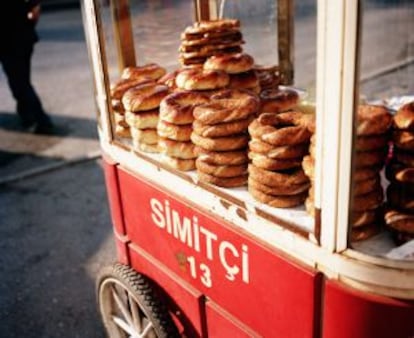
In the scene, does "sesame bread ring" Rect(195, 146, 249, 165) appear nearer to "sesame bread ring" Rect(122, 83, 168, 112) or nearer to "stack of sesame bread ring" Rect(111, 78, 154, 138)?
"sesame bread ring" Rect(122, 83, 168, 112)

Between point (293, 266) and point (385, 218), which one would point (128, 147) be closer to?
point (293, 266)

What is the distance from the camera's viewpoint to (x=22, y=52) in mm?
6363

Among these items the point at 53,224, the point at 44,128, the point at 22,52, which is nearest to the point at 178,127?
the point at 53,224

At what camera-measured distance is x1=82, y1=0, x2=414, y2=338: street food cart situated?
1.36 metres

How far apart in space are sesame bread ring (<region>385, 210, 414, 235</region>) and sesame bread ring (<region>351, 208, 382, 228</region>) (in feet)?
0.11

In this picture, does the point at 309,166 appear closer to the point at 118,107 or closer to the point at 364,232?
the point at 364,232

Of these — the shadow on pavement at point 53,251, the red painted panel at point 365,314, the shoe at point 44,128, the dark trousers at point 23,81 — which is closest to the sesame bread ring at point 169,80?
the red painted panel at point 365,314

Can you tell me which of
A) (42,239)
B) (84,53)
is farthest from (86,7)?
(84,53)

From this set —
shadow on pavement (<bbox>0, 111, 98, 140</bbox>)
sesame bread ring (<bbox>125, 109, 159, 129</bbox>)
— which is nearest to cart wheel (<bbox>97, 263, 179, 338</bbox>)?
sesame bread ring (<bbox>125, 109, 159, 129</bbox>)

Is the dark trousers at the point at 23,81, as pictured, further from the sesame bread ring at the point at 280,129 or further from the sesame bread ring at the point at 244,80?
the sesame bread ring at the point at 280,129

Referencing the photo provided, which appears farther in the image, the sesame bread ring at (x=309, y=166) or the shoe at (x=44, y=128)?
→ the shoe at (x=44, y=128)

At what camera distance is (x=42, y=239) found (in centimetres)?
424

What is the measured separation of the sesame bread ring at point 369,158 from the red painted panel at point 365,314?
337 millimetres

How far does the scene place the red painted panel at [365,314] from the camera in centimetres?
141
